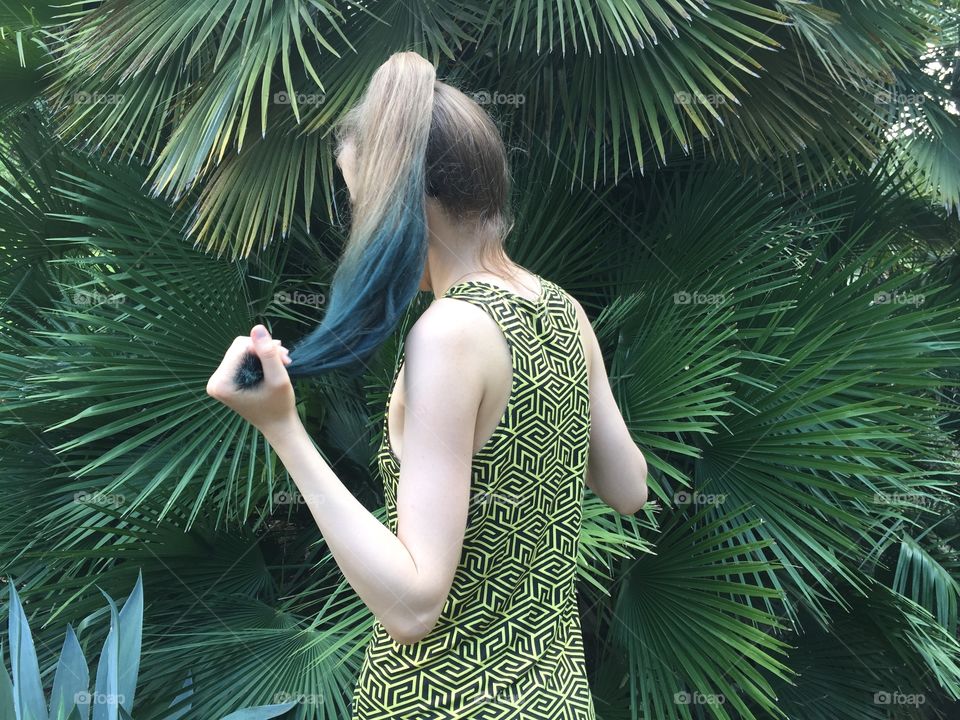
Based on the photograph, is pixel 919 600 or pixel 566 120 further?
pixel 919 600

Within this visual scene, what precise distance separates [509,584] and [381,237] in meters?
0.40

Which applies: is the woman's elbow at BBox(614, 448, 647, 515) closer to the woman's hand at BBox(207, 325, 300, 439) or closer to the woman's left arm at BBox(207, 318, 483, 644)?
the woman's left arm at BBox(207, 318, 483, 644)

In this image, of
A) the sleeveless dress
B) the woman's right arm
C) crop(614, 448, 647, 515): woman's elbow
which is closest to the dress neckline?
the sleeveless dress

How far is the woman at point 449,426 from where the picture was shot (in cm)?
81

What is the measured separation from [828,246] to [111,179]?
2.81 m

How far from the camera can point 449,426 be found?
32.3 inches

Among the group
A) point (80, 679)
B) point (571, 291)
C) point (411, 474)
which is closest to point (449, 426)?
point (411, 474)

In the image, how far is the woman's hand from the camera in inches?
31.1

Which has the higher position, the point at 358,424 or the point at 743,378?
the point at 743,378

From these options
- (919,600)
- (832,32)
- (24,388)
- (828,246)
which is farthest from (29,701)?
(828,246)

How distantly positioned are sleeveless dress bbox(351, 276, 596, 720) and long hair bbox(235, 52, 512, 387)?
9 centimetres

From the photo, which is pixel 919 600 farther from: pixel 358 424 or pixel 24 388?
pixel 24 388

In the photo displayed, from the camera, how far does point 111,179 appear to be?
2793mm

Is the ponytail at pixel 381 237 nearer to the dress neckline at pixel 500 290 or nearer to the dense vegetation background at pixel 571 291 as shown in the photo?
the dress neckline at pixel 500 290
